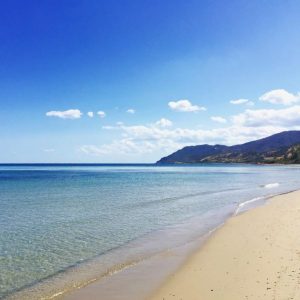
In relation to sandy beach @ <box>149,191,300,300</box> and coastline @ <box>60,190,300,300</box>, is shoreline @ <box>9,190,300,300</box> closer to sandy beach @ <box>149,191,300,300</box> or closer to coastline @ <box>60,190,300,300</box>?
coastline @ <box>60,190,300,300</box>

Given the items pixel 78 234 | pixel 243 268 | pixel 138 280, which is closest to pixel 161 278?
pixel 138 280

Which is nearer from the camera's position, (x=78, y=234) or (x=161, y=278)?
(x=161, y=278)

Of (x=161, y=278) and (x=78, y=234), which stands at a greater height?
(x=78, y=234)

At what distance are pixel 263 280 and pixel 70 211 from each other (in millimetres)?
22183

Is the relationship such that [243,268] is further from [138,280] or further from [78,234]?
[78,234]

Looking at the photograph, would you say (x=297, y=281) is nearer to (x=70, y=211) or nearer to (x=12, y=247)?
(x=12, y=247)

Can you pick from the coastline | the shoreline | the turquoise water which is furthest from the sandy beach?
the turquoise water

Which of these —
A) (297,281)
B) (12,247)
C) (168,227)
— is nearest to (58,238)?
(12,247)

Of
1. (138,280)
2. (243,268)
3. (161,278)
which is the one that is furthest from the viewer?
(243,268)

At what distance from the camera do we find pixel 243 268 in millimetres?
12766

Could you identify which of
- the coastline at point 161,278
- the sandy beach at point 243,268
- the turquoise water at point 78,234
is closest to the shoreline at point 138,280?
the coastline at point 161,278

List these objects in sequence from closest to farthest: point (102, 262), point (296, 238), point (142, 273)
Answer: point (142, 273), point (102, 262), point (296, 238)

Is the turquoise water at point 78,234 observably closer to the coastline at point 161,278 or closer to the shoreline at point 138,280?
the shoreline at point 138,280

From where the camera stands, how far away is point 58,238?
19.6 m
